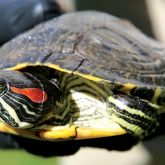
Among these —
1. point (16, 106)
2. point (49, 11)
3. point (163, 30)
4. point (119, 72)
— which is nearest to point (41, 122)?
point (16, 106)

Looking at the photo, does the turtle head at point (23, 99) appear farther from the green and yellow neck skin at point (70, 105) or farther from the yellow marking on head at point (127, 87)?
the yellow marking on head at point (127, 87)

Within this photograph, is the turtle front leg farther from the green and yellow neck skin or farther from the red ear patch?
the red ear patch

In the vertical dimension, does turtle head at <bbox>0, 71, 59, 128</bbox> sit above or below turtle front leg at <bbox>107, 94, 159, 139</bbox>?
above

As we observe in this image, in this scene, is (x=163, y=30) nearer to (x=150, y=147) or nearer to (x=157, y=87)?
(x=150, y=147)

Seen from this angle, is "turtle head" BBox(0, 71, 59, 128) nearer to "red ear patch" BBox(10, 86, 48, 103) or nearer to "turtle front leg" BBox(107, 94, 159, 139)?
"red ear patch" BBox(10, 86, 48, 103)

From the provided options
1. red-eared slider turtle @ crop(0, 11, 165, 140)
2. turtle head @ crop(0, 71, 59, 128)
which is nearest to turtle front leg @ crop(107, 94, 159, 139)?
red-eared slider turtle @ crop(0, 11, 165, 140)

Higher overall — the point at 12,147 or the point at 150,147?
the point at 12,147
